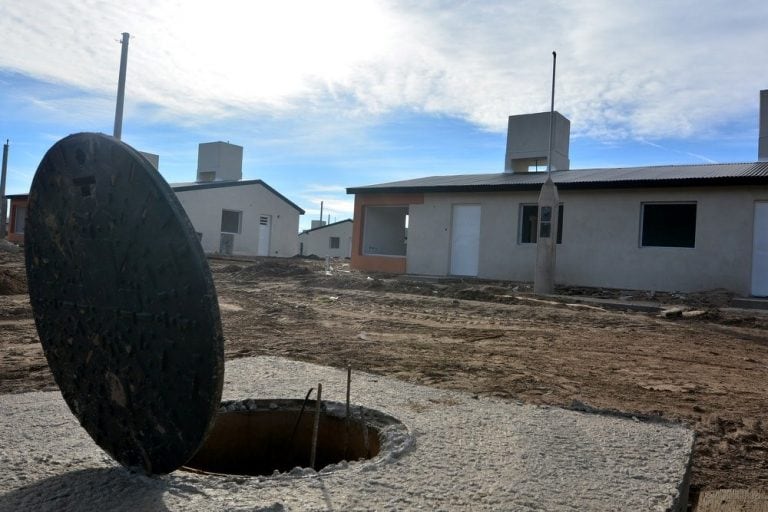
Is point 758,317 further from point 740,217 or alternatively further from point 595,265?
point 595,265

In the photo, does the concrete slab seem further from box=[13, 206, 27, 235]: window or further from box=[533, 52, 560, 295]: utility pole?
box=[13, 206, 27, 235]: window

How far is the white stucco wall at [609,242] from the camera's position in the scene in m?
14.8

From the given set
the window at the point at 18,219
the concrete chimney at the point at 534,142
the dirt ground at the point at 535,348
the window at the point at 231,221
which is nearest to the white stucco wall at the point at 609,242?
the dirt ground at the point at 535,348

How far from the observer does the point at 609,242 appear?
1656 cm

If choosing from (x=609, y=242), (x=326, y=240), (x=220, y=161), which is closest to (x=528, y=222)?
(x=609, y=242)

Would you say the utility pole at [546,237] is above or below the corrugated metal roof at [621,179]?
below

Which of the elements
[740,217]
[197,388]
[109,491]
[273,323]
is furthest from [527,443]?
[740,217]

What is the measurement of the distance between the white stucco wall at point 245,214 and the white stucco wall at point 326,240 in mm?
13387

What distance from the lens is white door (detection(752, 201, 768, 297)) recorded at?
1444 cm

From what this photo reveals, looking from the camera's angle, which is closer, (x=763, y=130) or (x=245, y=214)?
(x=763, y=130)

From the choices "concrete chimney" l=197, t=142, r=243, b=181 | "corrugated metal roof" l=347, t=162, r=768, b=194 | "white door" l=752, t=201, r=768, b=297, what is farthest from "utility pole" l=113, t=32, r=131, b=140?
"concrete chimney" l=197, t=142, r=243, b=181

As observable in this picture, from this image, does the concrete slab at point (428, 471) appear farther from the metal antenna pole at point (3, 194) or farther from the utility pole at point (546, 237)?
the metal antenna pole at point (3, 194)

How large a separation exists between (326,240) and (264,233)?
16.5m

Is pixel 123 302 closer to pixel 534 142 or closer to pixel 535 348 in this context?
pixel 535 348
